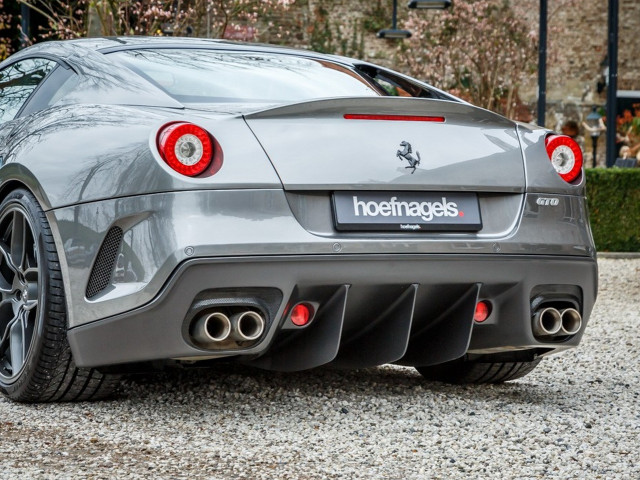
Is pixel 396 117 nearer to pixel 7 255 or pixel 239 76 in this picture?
pixel 239 76

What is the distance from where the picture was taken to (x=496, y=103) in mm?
32625

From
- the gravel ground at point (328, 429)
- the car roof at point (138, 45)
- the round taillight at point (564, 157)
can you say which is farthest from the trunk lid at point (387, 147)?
the car roof at point (138, 45)

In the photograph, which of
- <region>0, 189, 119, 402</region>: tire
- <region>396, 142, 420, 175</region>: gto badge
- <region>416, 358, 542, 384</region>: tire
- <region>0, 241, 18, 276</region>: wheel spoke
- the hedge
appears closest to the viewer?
<region>396, 142, 420, 175</region>: gto badge

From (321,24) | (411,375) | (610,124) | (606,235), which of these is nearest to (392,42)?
(321,24)

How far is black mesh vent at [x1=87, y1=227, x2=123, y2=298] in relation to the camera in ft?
12.0

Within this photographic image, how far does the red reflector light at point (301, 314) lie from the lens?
12.2ft

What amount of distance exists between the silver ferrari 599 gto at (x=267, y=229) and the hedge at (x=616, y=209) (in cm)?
1150

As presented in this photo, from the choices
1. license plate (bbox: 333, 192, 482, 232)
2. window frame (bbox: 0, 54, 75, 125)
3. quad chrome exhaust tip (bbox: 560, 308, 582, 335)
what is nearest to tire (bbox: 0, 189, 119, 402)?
window frame (bbox: 0, 54, 75, 125)

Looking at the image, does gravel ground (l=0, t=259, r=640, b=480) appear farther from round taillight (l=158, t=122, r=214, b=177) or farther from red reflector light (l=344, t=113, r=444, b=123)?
red reflector light (l=344, t=113, r=444, b=123)

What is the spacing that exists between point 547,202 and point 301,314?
3.16 feet

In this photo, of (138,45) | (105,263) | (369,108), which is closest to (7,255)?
(105,263)

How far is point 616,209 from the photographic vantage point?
610 inches

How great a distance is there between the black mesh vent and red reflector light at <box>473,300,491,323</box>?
49.8 inches

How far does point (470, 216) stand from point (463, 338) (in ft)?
1.43
